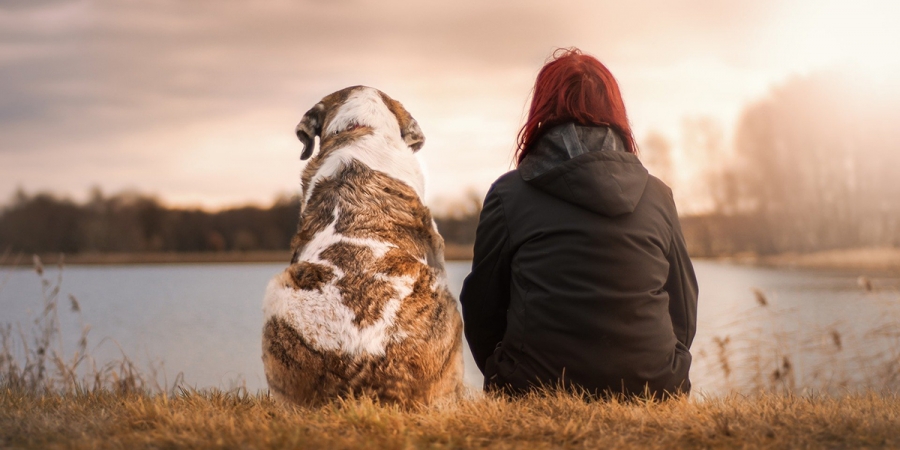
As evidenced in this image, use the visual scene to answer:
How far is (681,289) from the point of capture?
→ 369cm

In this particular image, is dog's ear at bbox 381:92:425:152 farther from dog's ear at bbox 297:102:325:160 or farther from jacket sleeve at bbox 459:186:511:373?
jacket sleeve at bbox 459:186:511:373

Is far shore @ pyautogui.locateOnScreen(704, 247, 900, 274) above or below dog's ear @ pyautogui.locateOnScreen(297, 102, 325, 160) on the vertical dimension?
below

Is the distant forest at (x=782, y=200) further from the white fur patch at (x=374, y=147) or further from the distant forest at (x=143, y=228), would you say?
the white fur patch at (x=374, y=147)

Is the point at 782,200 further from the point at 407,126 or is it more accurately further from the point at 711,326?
the point at 407,126

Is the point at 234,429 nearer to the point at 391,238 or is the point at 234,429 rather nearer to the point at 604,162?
the point at 391,238

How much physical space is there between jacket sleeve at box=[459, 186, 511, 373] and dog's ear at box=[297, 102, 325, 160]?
1.54 m

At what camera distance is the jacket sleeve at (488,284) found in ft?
11.5

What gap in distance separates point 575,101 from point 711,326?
33.8 feet

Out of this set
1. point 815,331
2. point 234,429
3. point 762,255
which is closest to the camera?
point 234,429

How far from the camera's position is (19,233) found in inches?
866

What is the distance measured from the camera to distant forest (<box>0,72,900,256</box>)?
90.8 feet

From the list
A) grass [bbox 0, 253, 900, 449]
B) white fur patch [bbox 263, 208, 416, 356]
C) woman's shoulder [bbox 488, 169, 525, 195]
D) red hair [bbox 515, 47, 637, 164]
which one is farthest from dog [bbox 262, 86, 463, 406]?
red hair [bbox 515, 47, 637, 164]

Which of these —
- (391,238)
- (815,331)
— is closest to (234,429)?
(391,238)

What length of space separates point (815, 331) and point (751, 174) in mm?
24387
